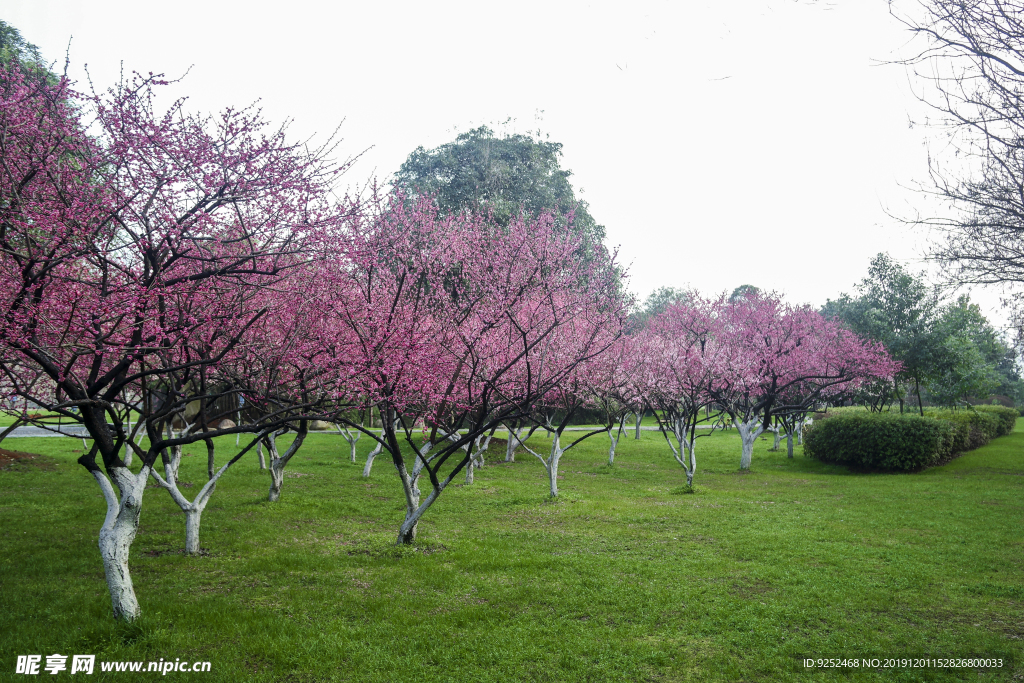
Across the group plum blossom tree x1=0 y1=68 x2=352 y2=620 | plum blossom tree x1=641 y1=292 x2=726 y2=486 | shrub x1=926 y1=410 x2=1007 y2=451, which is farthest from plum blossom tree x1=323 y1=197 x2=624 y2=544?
shrub x1=926 y1=410 x2=1007 y2=451

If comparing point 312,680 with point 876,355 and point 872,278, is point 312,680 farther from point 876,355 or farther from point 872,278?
point 872,278

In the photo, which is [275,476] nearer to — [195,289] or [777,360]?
[195,289]

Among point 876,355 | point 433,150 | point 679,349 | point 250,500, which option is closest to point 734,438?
point 876,355

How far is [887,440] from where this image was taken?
77.1 feet

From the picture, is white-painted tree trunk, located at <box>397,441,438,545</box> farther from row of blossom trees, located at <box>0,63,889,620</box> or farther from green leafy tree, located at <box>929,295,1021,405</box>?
green leafy tree, located at <box>929,295,1021,405</box>

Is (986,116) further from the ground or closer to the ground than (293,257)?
further from the ground

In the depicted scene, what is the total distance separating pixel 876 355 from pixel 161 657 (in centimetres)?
3174

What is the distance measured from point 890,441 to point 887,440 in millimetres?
105

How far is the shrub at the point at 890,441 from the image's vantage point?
23.3m

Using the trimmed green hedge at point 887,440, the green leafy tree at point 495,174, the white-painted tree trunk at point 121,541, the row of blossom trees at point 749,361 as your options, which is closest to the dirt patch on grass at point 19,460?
the white-painted tree trunk at point 121,541

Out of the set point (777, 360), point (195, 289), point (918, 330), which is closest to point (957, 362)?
point (918, 330)

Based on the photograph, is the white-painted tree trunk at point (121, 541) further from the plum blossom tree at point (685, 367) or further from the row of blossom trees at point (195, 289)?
the plum blossom tree at point (685, 367)

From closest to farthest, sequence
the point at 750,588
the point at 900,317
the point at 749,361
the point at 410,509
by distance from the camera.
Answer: the point at 750,588 → the point at 410,509 → the point at 749,361 → the point at 900,317

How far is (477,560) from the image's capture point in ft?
31.9
